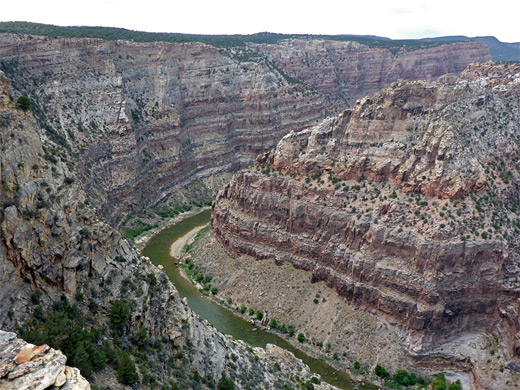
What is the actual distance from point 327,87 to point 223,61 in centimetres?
6109

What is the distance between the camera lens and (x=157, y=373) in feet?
112

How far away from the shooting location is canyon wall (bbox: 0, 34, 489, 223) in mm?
106125

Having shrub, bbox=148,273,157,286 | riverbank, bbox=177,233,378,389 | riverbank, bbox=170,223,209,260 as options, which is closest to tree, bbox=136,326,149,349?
shrub, bbox=148,273,157,286

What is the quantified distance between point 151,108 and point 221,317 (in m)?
78.0

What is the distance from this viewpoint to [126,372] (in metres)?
30.8

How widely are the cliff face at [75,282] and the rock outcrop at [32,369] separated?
25.5 ft

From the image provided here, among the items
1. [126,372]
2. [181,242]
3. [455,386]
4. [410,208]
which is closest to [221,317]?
[181,242]

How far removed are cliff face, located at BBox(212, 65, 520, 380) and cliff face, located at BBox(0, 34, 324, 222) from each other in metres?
44.2

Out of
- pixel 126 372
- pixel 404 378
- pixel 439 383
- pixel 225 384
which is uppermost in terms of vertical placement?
pixel 126 372

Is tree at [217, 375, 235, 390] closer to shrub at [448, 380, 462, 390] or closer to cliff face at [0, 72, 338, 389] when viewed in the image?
cliff face at [0, 72, 338, 389]

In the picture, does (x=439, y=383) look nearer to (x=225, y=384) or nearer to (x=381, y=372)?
(x=381, y=372)

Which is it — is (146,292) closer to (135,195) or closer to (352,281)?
(352,281)

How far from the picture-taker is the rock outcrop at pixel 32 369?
18625mm

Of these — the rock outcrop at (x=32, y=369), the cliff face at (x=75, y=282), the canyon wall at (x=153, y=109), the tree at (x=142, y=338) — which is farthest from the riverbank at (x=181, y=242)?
the rock outcrop at (x=32, y=369)
